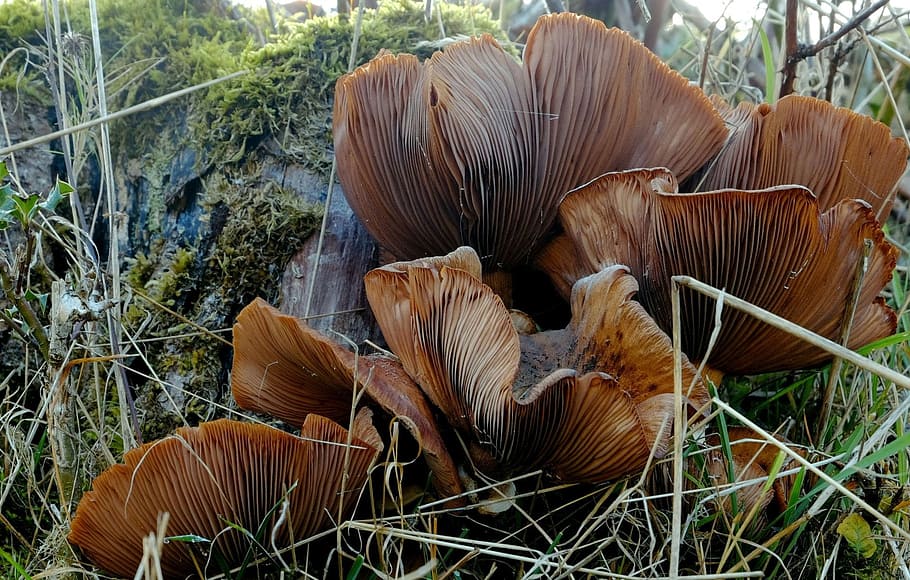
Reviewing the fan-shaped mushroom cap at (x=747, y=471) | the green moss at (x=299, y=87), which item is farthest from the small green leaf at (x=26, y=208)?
the fan-shaped mushroom cap at (x=747, y=471)

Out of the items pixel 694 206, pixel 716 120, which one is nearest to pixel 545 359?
pixel 694 206

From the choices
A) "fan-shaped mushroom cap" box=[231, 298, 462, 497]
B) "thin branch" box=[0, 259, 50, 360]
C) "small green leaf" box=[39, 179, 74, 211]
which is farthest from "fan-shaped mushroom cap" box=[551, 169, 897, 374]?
"thin branch" box=[0, 259, 50, 360]

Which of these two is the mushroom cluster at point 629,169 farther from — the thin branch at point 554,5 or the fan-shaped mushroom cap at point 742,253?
the thin branch at point 554,5

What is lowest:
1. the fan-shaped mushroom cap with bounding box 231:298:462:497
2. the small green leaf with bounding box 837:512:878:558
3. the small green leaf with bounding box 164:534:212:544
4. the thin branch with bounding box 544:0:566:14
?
the small green leaf with bounding box 837:512:878:558

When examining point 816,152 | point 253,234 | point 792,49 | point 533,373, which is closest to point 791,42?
point 792,49

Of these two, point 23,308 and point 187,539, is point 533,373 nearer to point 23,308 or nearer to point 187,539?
point 187,539

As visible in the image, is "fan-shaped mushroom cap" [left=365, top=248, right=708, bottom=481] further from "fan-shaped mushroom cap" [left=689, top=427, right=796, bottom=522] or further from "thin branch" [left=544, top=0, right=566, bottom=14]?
"thin branch" [left=544, top=0, right=566, bottom=14]
